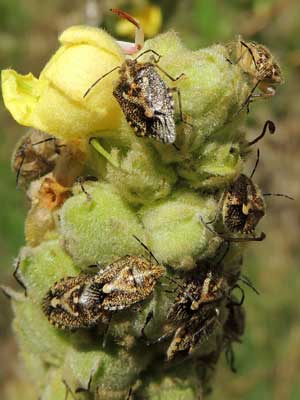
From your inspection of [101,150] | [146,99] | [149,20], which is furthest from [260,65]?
[149,20]

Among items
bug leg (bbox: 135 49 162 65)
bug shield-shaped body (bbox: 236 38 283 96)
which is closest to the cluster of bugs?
bug leg (bbox: 135 49 162 65)

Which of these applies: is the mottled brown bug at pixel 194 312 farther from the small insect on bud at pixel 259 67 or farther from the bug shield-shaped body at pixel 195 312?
the small insect on bud at pixel 259 67

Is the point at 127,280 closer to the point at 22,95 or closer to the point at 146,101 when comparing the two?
the point at 146,101

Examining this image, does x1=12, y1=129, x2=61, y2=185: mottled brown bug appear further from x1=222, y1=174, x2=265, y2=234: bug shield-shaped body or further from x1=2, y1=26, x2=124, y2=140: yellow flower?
x1=222, y1=174, x2=265, y2=234: bug shield-shaped body

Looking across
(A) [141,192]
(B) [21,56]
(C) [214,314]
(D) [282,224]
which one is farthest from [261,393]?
(A) [141,192]

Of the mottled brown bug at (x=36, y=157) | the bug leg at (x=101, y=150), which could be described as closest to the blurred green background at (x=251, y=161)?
the mottled brown bug at (x=36, y=157)

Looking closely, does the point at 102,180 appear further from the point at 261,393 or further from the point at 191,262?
the point at 261,393
